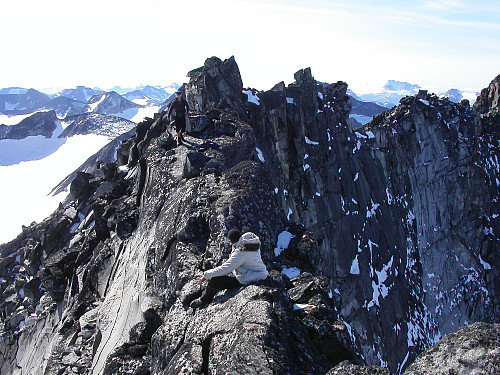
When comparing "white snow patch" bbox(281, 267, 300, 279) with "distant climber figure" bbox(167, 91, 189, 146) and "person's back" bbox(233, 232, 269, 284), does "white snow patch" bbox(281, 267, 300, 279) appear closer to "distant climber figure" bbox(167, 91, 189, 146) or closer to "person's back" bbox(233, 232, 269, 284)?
"person's back" bbox(233, 232, 269, 284)

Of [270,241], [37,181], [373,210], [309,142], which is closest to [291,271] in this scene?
[270,241]

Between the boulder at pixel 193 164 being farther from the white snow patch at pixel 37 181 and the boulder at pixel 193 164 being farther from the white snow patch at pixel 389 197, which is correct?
the white snow patch at pixel 37 181

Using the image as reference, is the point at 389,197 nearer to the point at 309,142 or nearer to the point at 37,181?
the point at 309,142

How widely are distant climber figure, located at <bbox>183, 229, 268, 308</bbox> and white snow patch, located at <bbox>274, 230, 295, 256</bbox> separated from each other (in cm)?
381

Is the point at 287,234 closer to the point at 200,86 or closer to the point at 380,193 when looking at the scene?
the point at 200,86

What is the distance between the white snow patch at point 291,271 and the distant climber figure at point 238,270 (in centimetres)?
300

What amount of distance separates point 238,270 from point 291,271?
3.54m

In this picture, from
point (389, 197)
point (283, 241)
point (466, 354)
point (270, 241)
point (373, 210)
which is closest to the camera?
point (466, 354)

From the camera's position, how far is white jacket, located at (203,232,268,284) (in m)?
9.84

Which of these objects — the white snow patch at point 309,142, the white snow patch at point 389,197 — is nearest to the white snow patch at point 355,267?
the white snow patch at point 389,197

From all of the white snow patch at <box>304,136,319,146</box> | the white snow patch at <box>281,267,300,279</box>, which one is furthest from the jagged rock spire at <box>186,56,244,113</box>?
the white snow patch at <box>281,267,300,279</box>

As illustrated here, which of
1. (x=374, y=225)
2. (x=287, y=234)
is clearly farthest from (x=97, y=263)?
(x=374, y=225)

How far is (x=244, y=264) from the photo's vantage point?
9984mm

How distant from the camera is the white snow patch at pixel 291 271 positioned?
1294 cm
